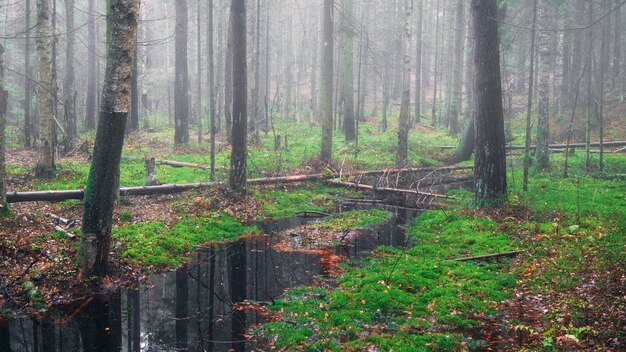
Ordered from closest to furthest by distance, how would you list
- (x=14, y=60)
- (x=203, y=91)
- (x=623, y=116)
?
(x=623, y=116) < (x=14, y=60) < (x=203, y=91)

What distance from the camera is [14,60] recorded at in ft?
124

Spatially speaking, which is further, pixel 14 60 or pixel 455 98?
pixel 14 60

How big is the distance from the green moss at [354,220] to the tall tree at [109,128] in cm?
643

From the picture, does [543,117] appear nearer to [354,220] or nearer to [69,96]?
[354,220]

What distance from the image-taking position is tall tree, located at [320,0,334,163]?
19.9m

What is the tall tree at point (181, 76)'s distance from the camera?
24.3 metres

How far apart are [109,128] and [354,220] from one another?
7811 mm

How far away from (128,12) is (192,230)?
229 inches

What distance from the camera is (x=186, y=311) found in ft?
26.7

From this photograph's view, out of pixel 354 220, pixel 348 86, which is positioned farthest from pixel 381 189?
pixel 348 86

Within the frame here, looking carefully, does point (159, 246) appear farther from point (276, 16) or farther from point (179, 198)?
point (276, 16)

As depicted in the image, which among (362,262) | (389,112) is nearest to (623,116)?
(389,112)

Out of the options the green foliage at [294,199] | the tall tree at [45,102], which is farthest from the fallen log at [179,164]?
the tall tree at [45,102]

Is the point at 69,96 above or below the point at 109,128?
above
